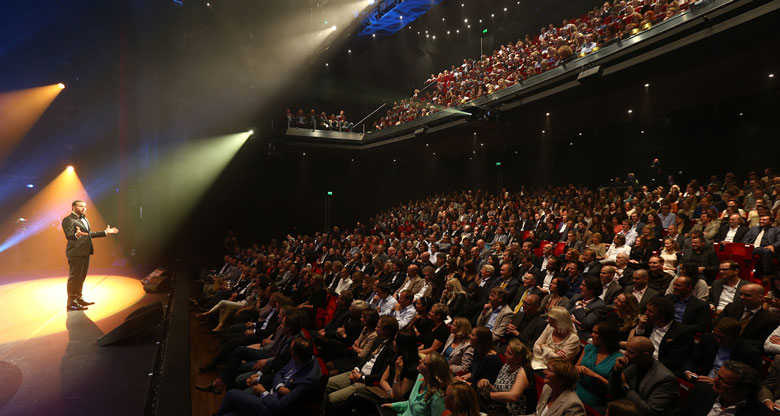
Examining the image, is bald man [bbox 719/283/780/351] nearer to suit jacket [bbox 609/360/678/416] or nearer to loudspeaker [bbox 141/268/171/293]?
suit jacket [bbox 609/360/678/416]

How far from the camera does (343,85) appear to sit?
16.0m

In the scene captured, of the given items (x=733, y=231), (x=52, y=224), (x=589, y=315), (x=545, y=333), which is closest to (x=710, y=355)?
(x=589, y=315)

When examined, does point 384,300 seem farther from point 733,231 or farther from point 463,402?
point 733,231

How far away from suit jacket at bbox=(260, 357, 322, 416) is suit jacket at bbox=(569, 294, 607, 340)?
6.95 ft

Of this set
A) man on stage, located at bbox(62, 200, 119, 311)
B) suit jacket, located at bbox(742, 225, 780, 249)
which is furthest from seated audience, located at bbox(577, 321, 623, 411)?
man on stage, located at bbox(62, 200, 119, 311)

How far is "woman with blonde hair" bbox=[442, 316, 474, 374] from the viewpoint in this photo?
279 centimetres

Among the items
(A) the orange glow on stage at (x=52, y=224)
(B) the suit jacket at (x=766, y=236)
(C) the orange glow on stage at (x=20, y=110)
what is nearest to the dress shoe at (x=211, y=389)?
(B) the suit jacket at (x=766, y=236)

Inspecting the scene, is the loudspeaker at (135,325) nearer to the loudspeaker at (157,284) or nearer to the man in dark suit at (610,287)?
the loudspeaker at (157,284)

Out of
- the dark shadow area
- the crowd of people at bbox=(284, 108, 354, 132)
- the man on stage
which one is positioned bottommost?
the dark shadow area

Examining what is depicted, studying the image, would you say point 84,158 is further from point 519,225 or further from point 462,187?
point 462,187

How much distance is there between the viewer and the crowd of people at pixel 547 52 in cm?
646

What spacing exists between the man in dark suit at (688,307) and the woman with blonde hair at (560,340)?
0.85 metres

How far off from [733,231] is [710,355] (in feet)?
11.2

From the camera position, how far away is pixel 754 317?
2.61m
